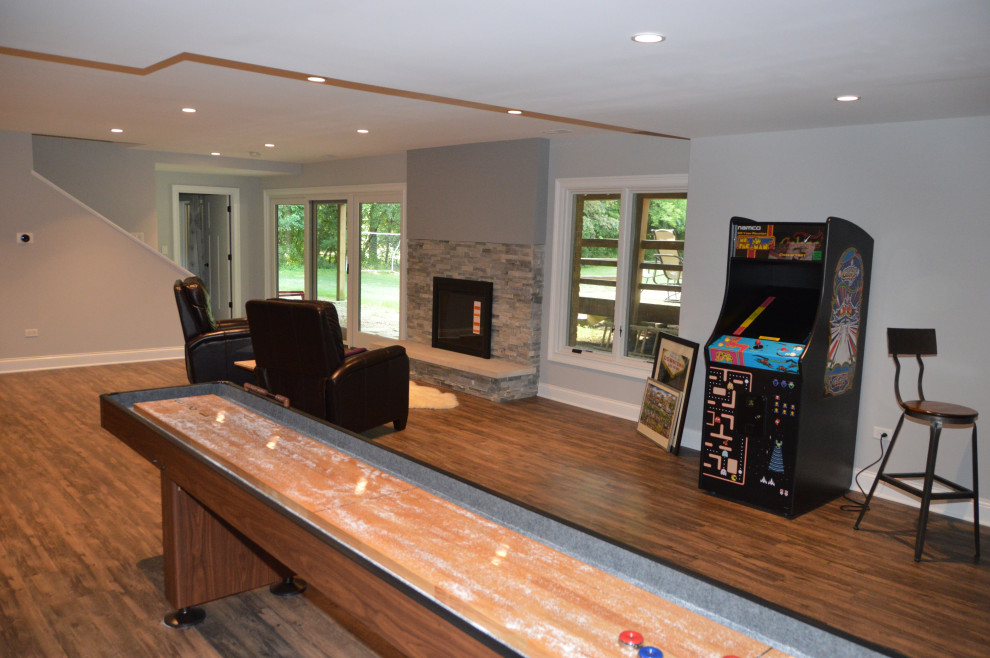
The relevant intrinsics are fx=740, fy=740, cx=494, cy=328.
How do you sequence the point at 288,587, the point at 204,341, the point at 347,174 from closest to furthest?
the point at 288,587 → the point at 204,341 → the point at 347,174

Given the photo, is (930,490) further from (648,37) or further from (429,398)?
(429,398)

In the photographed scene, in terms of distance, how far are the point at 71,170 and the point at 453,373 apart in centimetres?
502

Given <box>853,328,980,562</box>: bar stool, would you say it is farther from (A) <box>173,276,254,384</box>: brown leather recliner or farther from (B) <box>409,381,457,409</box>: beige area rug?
(A) <box>173,276,254,384</box>: brown leather recliner

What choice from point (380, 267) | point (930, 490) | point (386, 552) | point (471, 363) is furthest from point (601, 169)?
point (386, 552)

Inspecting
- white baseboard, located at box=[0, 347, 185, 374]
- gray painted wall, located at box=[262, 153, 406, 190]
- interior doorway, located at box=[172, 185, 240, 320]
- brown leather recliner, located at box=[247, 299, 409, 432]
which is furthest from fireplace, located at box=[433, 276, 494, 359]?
interior doorway, located at box=[172, 185, 240, 320]

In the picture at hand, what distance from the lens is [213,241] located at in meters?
11.5

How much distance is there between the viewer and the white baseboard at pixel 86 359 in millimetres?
7762

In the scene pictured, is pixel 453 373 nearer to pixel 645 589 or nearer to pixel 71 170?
pixel 71 170

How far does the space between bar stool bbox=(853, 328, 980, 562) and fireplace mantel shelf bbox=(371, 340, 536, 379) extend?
10.8ft

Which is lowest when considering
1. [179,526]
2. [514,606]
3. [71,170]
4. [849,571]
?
[849,571]

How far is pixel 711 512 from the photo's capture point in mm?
4398

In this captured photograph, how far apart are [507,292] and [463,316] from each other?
26.6 inches

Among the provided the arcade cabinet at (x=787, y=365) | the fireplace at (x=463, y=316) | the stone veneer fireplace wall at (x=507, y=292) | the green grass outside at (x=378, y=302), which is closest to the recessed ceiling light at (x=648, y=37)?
the arcade cabinet at (x=787, y=365)

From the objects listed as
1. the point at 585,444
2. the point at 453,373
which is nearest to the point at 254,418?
the point at 585,444
